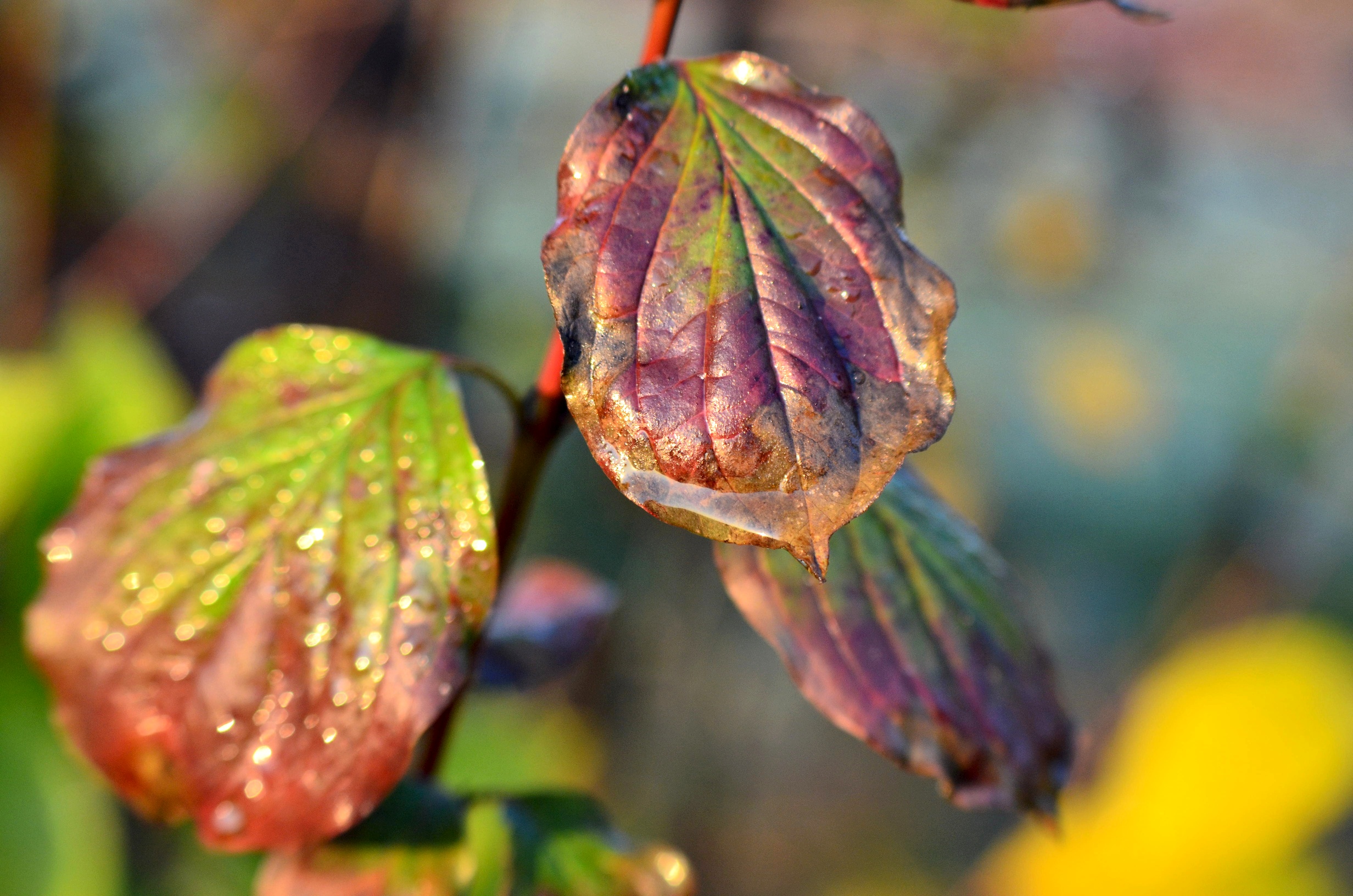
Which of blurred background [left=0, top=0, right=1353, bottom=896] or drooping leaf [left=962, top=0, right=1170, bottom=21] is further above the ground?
drooping leaf [left=962, top=0, right=1170, bottom=21]

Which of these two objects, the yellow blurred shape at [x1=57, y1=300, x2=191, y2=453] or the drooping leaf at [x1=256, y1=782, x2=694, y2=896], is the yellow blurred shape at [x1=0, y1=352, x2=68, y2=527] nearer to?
the yellow blurred shape at [x1=57, y1=300, x2=191, y2=453]

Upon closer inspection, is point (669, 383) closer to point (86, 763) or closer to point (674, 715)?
point (86, 763)

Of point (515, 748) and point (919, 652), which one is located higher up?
point (919, 652)

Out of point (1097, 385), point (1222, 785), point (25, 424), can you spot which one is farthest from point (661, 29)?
point (1097, 385)

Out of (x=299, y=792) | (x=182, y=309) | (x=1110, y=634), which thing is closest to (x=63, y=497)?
(x=182, y=309)

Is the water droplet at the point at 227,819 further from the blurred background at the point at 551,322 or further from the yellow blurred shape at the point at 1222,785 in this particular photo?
the yellow blurred shape at the point at 1222,785

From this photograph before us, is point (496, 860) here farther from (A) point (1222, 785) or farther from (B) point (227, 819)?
(A) point (1222, 785)

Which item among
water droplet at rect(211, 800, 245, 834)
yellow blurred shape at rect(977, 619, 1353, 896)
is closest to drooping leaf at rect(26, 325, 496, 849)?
water droplet at rect(211, 800, 245, 834)
